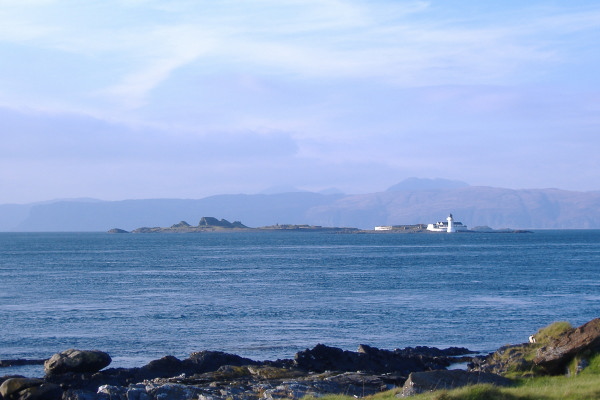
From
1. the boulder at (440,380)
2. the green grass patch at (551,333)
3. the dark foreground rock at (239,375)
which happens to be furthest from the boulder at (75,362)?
the green grass patch at (551,333)

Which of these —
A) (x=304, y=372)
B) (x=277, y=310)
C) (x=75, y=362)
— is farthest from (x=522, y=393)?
(x=277, y=310)

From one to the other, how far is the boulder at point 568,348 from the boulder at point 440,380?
7.14 feet

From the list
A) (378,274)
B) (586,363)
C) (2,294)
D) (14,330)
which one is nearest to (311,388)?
(586,363)

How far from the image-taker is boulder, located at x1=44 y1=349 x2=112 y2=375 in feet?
91.5

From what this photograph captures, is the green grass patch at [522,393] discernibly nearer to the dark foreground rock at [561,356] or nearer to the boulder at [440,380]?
the boulder at [440,380]

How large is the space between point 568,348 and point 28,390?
15633 millimetres

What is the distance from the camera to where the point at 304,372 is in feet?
87.6

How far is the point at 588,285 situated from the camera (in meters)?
63.7

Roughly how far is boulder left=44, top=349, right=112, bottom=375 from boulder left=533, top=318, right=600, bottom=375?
15.5 m

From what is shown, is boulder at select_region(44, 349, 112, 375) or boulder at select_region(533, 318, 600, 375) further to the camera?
boulder at select_region(44, 349, 112, 375)

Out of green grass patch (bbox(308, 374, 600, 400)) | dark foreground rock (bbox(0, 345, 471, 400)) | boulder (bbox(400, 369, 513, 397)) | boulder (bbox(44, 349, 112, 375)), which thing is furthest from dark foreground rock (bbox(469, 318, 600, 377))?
boulder (bbox(44, 349, 112, 375))

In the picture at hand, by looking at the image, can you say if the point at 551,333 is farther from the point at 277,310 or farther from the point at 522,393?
the point at 277,310

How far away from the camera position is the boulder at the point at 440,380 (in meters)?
18.3

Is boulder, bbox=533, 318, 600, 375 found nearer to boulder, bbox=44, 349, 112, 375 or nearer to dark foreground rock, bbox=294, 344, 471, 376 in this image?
dark foreground rock, bbox=294, 344, 471, 376
